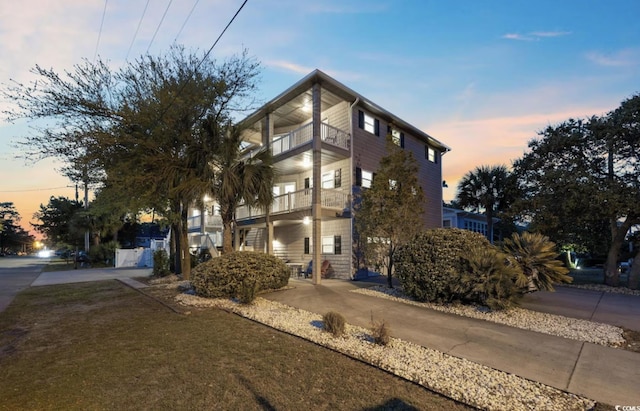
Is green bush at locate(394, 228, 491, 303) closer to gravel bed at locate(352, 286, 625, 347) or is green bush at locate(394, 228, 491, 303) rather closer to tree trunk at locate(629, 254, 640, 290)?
gravel bed at locate(352, 286, 625, 347)

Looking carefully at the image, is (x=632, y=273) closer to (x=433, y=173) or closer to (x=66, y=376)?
(x=433, y=173)

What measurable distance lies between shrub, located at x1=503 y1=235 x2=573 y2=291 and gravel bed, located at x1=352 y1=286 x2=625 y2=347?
0.78 m

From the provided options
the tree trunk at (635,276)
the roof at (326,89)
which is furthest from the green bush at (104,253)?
the tree trunk at (635,276)

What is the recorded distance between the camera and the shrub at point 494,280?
7.89 m

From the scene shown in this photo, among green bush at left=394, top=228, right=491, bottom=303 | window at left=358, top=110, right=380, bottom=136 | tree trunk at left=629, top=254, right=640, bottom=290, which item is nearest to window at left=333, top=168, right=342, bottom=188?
window at left=358, top=110, right=380, bottom=136

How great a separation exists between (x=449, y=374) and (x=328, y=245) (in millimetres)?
12445

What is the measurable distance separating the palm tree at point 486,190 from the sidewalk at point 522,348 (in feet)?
46.0

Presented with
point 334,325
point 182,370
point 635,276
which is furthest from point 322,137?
point 635,276

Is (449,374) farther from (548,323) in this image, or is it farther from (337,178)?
(337,178)

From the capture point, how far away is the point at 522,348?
553 centimetres

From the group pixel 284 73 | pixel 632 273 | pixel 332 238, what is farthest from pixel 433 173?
pixel 284 73

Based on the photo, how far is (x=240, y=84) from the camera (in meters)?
14.8

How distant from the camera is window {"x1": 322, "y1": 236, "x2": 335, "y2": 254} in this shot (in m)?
16.6

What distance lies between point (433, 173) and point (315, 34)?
15350 mm
